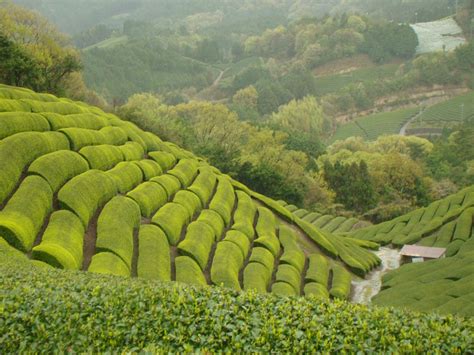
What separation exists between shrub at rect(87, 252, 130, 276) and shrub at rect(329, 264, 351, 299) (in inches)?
505

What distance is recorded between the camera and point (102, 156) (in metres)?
32.4

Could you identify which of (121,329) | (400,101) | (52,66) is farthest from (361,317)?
(400,101)

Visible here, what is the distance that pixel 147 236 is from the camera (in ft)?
86.3

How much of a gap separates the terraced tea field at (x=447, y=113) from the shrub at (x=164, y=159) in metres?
128

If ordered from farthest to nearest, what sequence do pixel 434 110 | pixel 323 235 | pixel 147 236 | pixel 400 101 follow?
pixel 400 101, pixel 434 110, pixel 323 235, pixel 147 236

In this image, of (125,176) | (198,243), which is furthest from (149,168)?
(198,243)

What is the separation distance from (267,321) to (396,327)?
2.86 metres

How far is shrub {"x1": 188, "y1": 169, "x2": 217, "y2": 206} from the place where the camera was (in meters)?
35.1

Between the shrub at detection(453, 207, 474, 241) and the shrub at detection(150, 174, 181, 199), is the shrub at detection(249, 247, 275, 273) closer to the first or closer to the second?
the shrub at detection(150, 174, 181, 199)

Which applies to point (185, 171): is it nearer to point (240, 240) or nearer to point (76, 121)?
point (76, 121)

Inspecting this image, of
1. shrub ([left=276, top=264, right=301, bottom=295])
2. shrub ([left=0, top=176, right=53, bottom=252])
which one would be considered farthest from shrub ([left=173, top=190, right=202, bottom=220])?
shrub ([left=0, top=176, right=53, bottom=252])

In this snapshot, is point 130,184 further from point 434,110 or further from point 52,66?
point 434,110

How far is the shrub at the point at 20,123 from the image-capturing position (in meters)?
28.4

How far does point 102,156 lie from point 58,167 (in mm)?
5079
